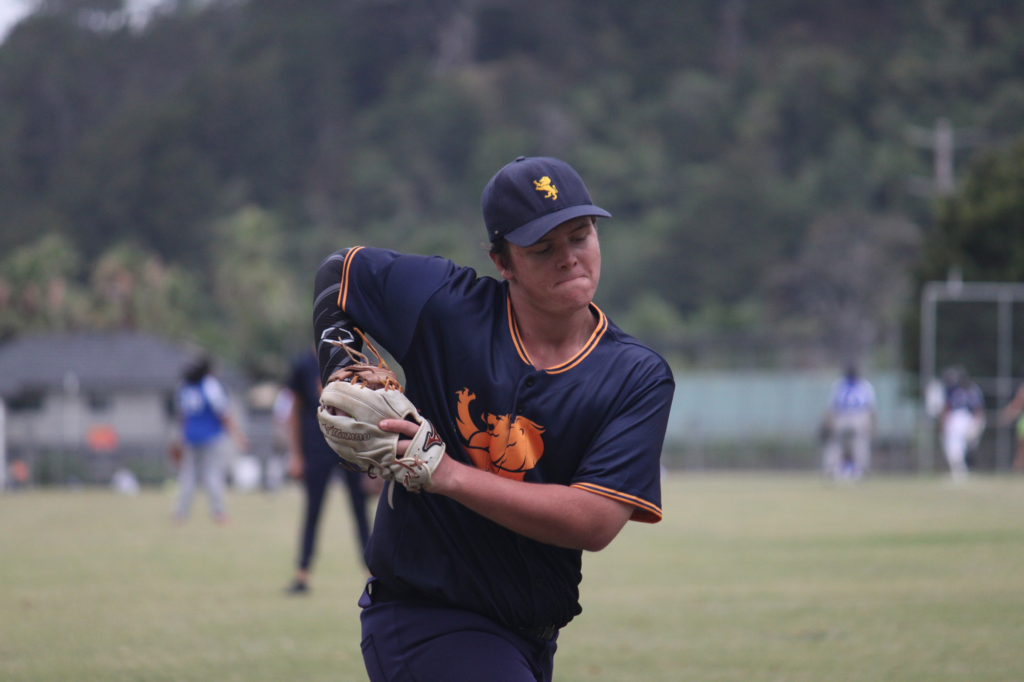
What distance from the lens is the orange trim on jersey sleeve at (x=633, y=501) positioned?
3.18 metres

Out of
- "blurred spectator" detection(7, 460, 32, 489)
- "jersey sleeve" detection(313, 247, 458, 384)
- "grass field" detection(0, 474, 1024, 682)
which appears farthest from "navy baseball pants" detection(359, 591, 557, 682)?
"blurred spectator" detection(7, 460, 32, 489)

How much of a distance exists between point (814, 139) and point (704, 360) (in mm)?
50378

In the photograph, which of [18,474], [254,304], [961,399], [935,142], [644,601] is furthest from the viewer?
[935,142]

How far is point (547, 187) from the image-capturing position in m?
3.21

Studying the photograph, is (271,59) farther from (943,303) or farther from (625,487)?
(625,487)

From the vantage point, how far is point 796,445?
35.9 m

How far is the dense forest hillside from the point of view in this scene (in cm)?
7562

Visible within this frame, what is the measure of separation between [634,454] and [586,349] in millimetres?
325

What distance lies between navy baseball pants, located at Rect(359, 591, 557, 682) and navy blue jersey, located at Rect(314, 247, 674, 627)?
42mm

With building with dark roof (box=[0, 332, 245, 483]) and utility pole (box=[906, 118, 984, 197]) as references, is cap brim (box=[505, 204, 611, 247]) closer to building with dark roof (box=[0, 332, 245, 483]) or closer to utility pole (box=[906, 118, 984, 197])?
building with dark roof (box=[0, 332, 245, 483])

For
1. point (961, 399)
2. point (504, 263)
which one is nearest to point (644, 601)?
point (504, 263)

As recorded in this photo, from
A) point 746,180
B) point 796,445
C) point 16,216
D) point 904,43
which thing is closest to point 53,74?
point 16,216

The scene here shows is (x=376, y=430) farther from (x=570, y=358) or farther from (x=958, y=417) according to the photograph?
(x=958, y=417)

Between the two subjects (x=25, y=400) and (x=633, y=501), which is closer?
(x=633, y=501)
